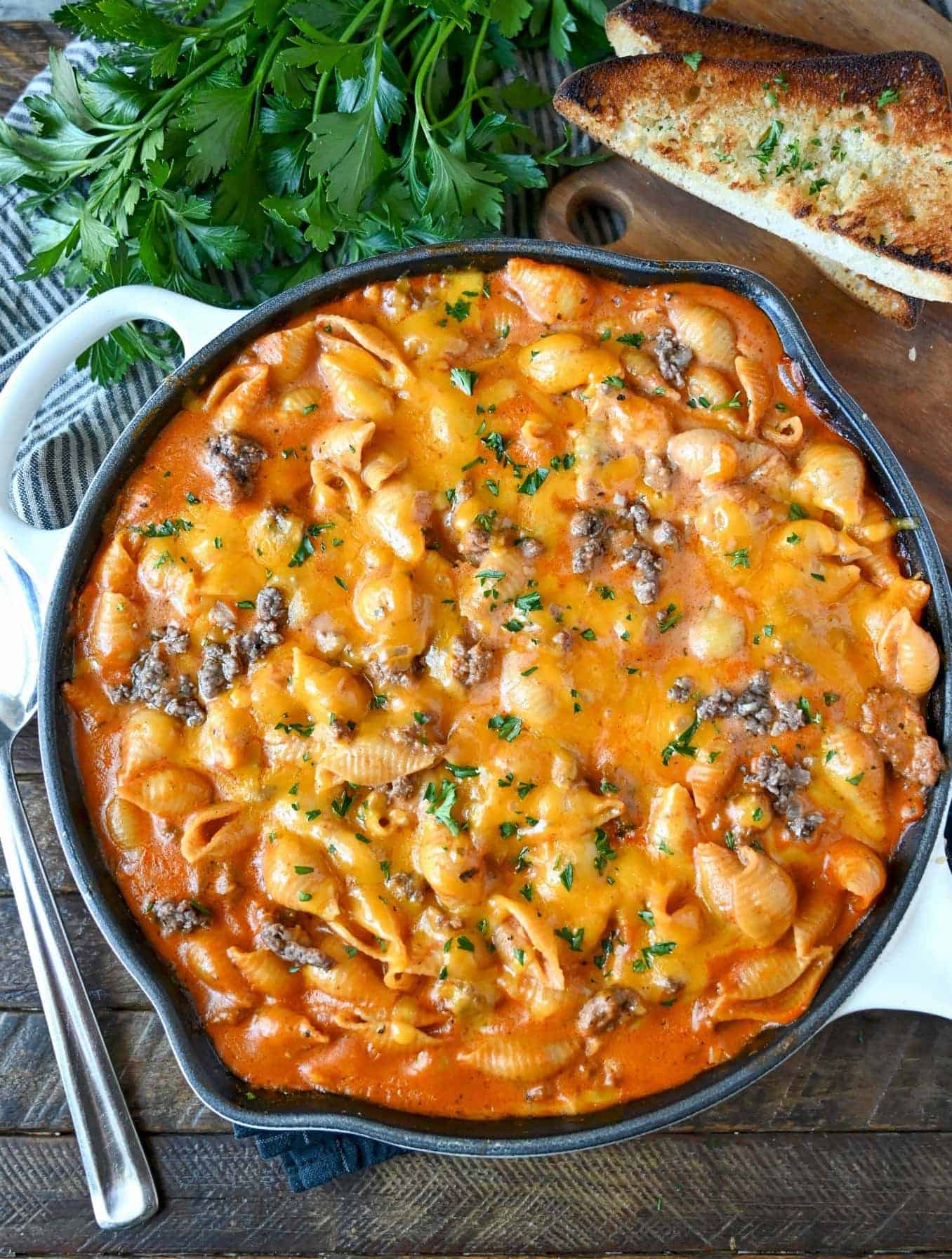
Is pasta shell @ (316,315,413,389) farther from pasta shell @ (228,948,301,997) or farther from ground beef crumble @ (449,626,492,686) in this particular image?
pasta shell @ (228,948,301,997)

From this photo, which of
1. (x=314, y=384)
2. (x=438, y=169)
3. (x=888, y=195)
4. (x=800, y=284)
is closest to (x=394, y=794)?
(x=314, y=384)

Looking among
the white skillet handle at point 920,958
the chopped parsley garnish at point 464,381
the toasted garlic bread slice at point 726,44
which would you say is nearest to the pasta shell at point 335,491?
the chopped parsley garnish at point 464,381

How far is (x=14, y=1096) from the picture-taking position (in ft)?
10.5

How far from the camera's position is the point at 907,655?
265 centimetres

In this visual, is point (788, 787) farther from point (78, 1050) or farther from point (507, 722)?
point (78, 1050)

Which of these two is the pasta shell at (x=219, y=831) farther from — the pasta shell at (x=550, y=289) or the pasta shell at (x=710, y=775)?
the pasta shell at (x=550, y=289)

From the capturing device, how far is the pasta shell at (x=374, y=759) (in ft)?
8.34

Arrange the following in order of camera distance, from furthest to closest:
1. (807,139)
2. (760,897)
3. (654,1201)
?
(654,1201)
(807,139)
(760,897)

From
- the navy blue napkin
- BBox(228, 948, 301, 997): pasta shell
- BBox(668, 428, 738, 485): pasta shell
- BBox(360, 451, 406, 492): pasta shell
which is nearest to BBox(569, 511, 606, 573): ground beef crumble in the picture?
BBox(668, 428, 738, 485): pasta shell

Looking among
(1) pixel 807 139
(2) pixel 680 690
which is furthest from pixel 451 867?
(1) pixel 807 139

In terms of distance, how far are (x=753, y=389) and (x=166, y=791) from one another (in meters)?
1.85

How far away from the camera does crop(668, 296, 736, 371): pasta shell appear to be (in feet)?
8.96

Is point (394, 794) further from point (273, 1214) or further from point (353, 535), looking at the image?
point (273, 1214)

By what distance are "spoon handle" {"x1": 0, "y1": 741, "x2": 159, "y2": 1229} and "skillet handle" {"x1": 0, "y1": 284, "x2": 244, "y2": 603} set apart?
69 centimetres
